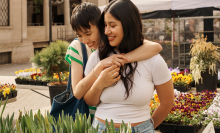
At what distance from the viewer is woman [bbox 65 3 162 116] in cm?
168

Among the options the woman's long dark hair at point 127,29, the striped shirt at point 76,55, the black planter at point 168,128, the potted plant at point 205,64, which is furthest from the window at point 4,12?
the woman's long dark hair at point 127,29

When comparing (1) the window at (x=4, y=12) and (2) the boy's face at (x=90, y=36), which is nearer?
(2) the boy's face at (x=90, y=36)

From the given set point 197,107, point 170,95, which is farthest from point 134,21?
point 197,107

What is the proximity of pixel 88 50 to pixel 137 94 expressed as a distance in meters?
0.67

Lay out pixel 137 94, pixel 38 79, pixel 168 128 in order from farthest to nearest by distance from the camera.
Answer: pixel 38 79 → pixel 168 128 → pixel 137 94

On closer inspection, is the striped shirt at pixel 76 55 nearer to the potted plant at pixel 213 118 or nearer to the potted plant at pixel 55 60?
the potted plant at pixel 213 118

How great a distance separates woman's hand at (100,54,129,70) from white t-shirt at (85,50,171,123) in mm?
105

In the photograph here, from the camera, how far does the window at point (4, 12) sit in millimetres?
16203

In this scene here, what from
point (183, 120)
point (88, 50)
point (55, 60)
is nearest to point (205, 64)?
point (183, 120)

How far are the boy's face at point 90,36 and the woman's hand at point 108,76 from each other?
41cm

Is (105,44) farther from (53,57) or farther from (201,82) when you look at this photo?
(201,82)

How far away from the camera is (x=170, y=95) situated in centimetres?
176

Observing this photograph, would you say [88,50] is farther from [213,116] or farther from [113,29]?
[213,116]

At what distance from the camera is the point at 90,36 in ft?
6.50
